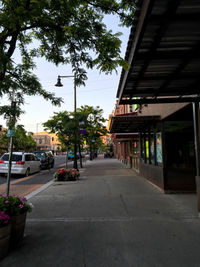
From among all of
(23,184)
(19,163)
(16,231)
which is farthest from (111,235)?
(19,163)

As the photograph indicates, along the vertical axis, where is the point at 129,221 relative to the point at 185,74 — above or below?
below

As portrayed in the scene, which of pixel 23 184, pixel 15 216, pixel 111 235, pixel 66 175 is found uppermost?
pixel 15 216

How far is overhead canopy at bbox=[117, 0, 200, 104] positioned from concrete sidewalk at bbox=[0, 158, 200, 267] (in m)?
3.19

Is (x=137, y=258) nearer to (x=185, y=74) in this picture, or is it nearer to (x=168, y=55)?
(x=168, y=55)

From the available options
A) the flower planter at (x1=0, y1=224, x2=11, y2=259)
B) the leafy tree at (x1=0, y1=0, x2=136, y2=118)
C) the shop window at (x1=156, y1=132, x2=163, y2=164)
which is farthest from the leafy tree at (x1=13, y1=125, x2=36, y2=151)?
the shop window at (x1=156, y1=132, x2=163, y2=164)

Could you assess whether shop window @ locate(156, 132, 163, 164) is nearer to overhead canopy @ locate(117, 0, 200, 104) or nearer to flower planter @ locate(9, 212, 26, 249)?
overhead canopy @ locate(117, 0, 200, 104)

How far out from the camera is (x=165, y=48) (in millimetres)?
3146

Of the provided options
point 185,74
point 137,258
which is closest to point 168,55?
point 185,74

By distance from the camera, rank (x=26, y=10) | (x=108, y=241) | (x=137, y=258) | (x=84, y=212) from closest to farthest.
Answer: (x=137, y=258) → (x=26, y=10) → (x=108, y=241) → (x=84, y=212)

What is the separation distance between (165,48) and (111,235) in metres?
3.59

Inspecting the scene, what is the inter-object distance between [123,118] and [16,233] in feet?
18.6

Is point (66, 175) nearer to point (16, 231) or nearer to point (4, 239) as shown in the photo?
point (16, 231)

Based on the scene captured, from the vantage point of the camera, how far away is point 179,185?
7430mm

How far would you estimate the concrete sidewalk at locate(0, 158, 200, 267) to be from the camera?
9.53 ft
